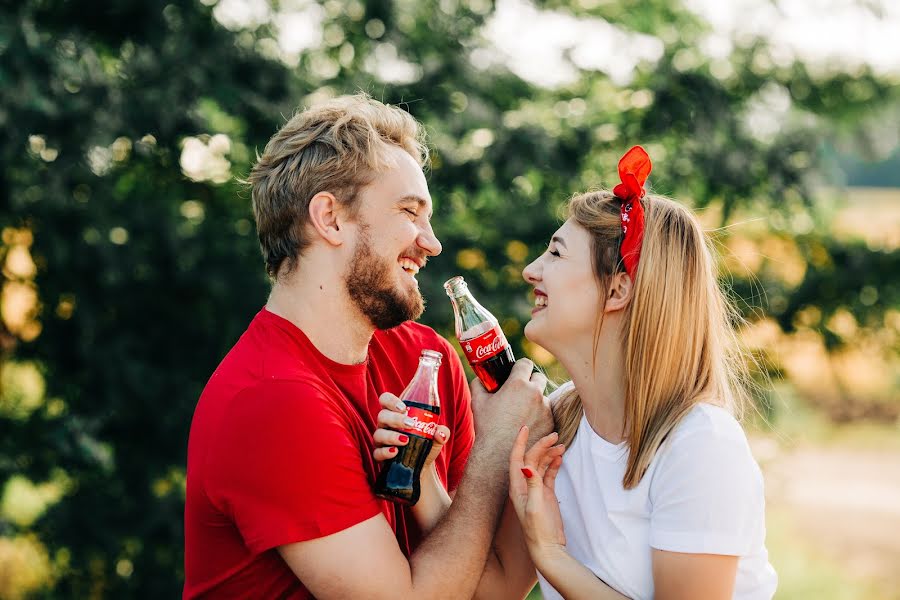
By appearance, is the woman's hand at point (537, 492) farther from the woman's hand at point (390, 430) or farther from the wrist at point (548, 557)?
the woman's hand at point (390, 430)

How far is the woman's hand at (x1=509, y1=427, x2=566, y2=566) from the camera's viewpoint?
2660 millimetres

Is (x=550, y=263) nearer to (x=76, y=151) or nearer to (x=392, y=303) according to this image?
(x=392, y=303)

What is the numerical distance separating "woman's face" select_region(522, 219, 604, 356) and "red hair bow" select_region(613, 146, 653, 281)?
131 mm

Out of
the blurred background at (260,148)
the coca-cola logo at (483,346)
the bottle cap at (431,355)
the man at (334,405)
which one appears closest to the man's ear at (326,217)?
the man at (334,405)

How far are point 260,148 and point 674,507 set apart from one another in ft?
10.6

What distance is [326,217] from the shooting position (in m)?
2.87

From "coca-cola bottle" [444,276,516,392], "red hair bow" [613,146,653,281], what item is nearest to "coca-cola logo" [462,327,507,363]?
"coca-cola bottle" [444,276,516,392]

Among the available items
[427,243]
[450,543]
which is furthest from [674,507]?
[427,243]

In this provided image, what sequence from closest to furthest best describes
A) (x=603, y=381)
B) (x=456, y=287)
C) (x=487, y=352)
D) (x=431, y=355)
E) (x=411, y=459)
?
(x=411, y=459) → (x=431, y=355) → (x=603, y=381) → (x=487, y=352) → (x=456, y=287)

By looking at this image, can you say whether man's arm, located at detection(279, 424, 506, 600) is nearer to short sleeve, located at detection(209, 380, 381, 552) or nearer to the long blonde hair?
short sleeve, located at detection(209, 380, 381, 552)

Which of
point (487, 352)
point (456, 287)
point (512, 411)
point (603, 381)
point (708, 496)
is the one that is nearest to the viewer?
point (708, 496)

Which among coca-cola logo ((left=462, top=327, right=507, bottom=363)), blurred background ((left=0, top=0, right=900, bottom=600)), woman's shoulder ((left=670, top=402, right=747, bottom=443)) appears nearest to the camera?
woman's shoulder ((left=670, top=402, right=747, bottom=443))

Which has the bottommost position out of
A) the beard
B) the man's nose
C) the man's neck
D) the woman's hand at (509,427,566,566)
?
the woman's hand at (509,427,566,566)

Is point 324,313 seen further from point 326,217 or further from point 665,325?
point 665,325
